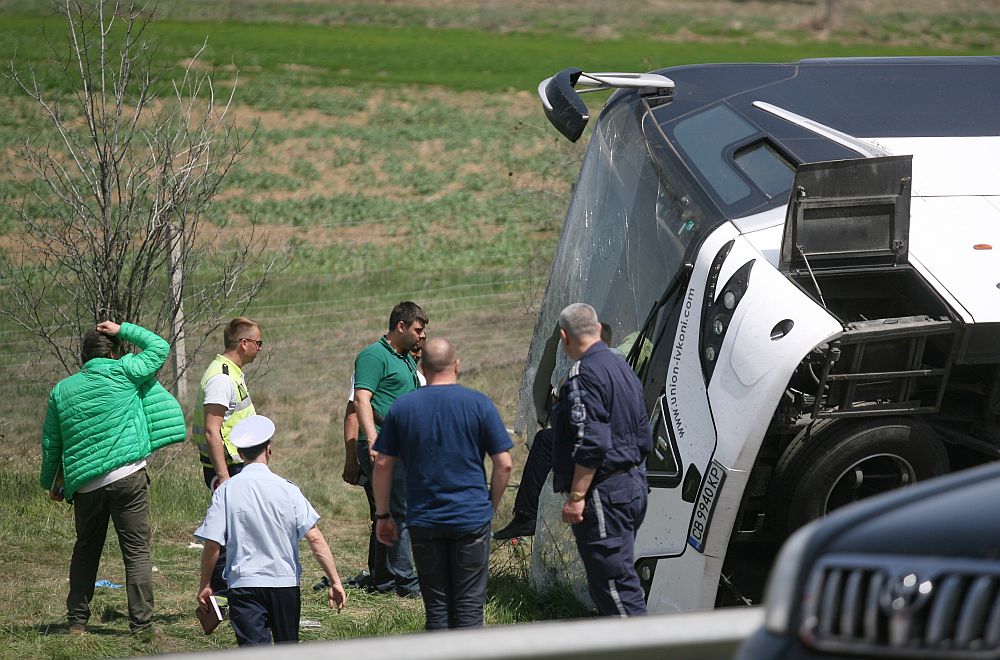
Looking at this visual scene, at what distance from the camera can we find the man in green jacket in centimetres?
625

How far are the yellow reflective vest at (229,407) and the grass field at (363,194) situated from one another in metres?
0.98

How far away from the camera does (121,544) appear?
253 inches

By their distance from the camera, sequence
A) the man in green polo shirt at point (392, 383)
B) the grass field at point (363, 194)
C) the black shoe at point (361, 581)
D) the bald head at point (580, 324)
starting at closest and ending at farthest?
the bald head at point (580, 324) → the man in green polo shirt at point (392, 383) → the black shoe at point (361, 581) → the grass field at point (363, 194)

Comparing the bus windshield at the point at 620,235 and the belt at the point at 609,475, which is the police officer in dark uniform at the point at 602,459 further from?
the bus windshield at the point at 620,235

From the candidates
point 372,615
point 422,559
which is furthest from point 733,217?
point 372,615

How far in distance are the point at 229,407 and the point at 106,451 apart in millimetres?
703

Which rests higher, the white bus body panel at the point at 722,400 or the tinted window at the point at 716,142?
the tinted window at the point at 716,142

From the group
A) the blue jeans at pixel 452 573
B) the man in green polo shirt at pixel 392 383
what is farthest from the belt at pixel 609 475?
the man in green polo shirt at pixel 392 383

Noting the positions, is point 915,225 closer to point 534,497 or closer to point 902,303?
point 902,303

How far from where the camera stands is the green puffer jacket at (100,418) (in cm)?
624

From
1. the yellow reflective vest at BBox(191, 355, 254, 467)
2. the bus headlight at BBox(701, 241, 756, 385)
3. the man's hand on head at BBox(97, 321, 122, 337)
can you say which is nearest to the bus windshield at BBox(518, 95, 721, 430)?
the bus headlight at BBox(701, 241, 756, 385)

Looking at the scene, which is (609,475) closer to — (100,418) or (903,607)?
(903,607)

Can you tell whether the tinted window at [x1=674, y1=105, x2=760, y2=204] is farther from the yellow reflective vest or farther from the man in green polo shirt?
the yellow reflective vest

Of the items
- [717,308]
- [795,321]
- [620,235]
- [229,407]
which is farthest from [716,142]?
[229,407]
